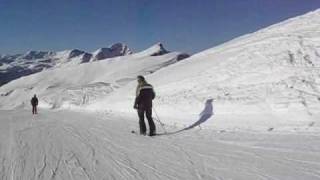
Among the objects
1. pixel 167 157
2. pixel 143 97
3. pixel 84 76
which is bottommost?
pixel 167 157

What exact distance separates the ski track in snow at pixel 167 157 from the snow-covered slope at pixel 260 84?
2.77 metres

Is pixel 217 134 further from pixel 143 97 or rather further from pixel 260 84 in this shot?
pixel 260 84

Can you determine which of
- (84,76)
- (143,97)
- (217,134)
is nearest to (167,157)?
(217,134)

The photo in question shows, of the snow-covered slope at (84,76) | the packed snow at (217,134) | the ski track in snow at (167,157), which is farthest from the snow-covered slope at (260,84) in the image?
the snow-covered slope at (84,76)

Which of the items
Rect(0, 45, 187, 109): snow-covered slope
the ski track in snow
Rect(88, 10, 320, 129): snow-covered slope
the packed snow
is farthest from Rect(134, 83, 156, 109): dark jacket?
Rect(0, 45, 187, 109): snow-covered slope

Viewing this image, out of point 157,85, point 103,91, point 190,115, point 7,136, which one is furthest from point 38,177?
point 103,91

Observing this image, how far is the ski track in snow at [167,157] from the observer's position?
714cm

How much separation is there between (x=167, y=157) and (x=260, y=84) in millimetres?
9613

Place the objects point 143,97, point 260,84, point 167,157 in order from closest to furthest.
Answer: point 167,157
point 143,97
point 260,84

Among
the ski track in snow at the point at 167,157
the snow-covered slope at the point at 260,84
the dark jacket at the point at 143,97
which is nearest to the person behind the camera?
the ski track in snow at the point at 167,157

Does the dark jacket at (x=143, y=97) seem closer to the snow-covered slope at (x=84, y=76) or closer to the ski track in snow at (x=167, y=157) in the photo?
the ski track in snow at (x=167, y=157)

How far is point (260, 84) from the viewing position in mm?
17312

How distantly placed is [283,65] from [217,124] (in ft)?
20.0

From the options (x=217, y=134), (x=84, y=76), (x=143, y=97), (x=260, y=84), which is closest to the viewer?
(x=217, y=134)
